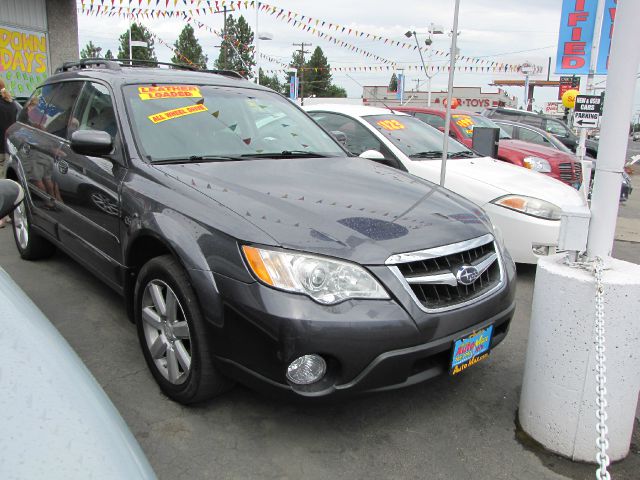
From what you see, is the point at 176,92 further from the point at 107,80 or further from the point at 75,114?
the point at 75,114

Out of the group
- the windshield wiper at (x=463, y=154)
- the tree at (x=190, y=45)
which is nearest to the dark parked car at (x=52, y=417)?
the windshield wiper at (x=463, y=154)

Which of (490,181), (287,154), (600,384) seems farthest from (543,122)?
(600,384)

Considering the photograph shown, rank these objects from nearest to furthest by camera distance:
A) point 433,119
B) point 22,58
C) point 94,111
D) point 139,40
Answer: point 94,111 < point 433,119 < point 22,58 < point 139,40

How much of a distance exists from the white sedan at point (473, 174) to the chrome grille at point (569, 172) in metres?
2.95

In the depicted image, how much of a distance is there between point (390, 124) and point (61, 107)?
131 inches

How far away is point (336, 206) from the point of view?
2678mm

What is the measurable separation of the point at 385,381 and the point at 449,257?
65 centimetres

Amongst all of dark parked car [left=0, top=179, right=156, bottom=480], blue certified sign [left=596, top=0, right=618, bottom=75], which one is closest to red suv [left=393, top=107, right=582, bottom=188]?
blue certified sign [left=596, top=0, right=618, bottom=75]

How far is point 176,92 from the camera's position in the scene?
3514 mm

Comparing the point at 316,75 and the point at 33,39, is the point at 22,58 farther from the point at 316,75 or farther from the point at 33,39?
the point at 316,75

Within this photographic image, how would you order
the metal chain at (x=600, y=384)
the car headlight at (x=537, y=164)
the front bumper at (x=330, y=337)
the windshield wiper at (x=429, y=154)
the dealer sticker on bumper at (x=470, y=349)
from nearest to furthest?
1. the metal chain at (x=600, y=384)
2. the front bumper at (x=330, y=337)
3. the dealer sticker on bumper at (x=470, y=349)
4. the windshield wiper at (x=429, y=154)
5. the car headlight at (x=537, y=164)

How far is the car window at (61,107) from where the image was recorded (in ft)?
13.0

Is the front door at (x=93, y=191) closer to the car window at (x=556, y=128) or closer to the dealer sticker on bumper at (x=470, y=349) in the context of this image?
the dealer sticker on bumper at (x=470, y=349)

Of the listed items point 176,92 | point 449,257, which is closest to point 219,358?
point 449,257
